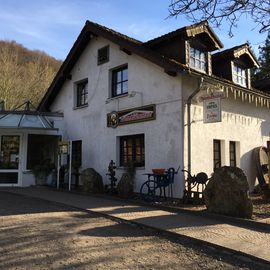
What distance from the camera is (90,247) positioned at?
7.01 metres

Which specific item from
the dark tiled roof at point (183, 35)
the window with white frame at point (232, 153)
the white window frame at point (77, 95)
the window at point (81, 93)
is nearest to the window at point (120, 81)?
the dark tiled roof at point (183, 35)

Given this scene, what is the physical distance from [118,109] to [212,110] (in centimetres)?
469

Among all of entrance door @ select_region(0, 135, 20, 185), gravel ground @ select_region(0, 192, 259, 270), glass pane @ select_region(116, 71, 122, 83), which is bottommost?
gravel ground @ select_region(0, 192, 259, 270)

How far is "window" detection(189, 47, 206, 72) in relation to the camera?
15.0 metres

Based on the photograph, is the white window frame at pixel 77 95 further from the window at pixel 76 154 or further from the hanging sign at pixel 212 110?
the hanging sign at pixel 212 110

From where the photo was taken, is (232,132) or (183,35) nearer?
(183,35)

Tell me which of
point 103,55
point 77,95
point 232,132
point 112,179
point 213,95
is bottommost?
point 112,179

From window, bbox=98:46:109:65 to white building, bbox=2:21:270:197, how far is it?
0.15ft

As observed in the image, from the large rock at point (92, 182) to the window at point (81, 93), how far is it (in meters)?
4.36

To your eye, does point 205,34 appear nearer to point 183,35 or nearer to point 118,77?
point 183,35

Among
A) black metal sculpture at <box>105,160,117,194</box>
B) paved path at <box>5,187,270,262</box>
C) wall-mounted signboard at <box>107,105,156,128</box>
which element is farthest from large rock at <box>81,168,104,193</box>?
wall-mounted signboard at <box>107,105,156,128</box>

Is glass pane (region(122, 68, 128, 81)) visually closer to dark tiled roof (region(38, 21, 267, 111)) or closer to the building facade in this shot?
the building facade

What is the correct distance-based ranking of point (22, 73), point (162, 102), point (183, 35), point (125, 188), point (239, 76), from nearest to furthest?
point (125, 188) → point (162, 102) → point (183, 35) → point (239, 76) → point (22, 73)

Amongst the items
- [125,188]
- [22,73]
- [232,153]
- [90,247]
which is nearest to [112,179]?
[125,188]
